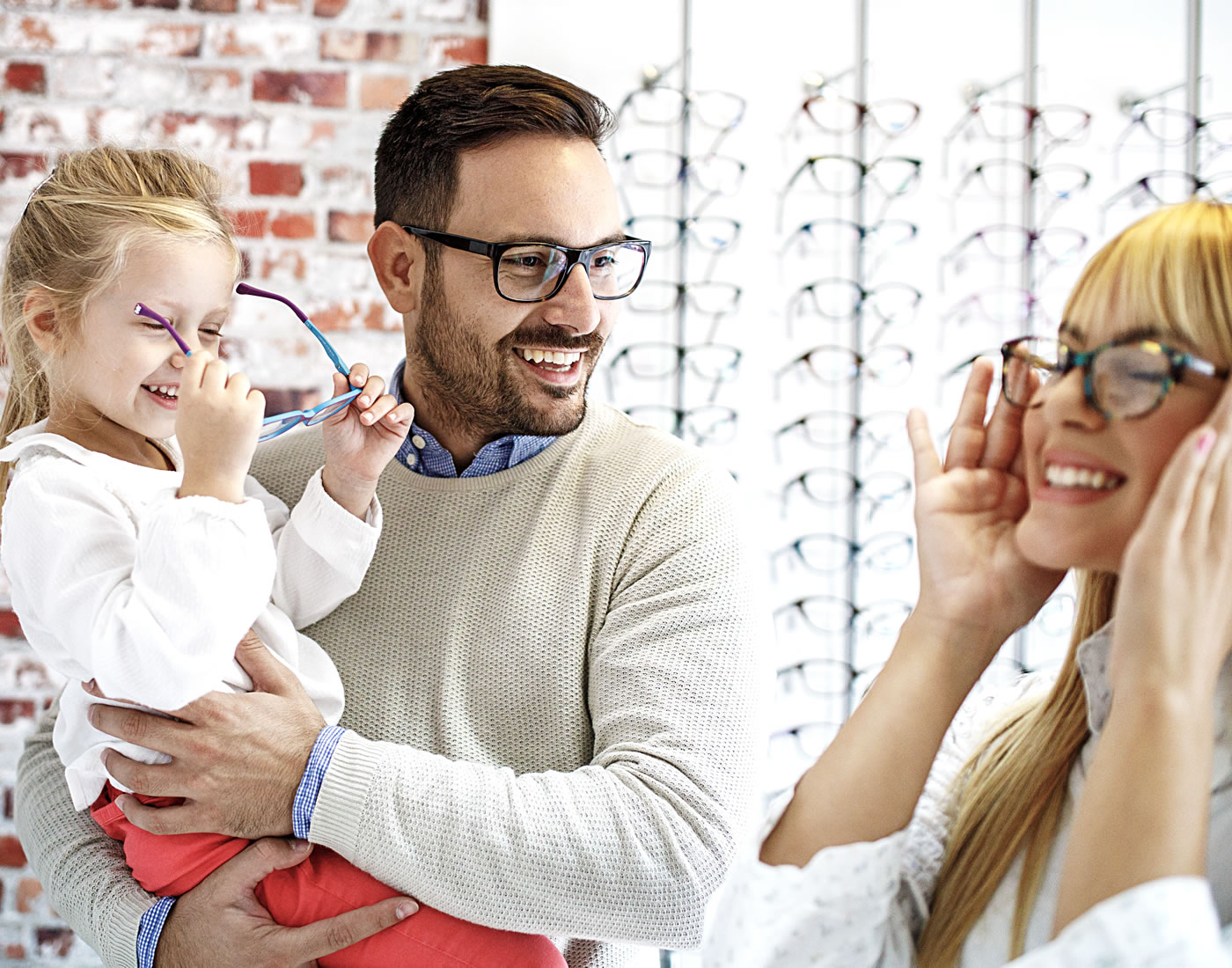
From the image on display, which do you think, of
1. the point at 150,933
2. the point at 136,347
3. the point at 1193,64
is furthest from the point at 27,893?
the point at 1193,64

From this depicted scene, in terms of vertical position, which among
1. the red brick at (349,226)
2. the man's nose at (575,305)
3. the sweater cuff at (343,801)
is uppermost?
the red brick at (349,226)

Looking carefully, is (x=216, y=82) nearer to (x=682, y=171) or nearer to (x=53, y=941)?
(x=682, y=171)

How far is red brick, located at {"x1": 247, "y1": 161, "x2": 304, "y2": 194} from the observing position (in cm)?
232

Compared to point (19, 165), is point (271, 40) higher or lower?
higher

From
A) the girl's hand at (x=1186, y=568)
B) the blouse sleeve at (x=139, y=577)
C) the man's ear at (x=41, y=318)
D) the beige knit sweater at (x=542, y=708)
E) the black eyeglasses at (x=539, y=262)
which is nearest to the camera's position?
the girl's hand at (x=1186, y=568)

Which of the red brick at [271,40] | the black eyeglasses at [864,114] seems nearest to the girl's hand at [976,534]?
the black eyeglasses at [864,114]

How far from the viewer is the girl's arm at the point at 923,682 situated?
3.12 feet

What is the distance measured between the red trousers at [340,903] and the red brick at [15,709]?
1266 millimetres

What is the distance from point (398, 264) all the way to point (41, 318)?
1.83ft

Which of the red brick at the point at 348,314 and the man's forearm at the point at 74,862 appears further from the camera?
the red brick at the point at 348,314

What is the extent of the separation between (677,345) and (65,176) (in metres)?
1.35

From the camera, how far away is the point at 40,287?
4.29 ft

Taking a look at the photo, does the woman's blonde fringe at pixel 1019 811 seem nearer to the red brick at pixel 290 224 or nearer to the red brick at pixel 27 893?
the red brick at pixel 290 224

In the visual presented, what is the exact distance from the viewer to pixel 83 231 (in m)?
1.28
